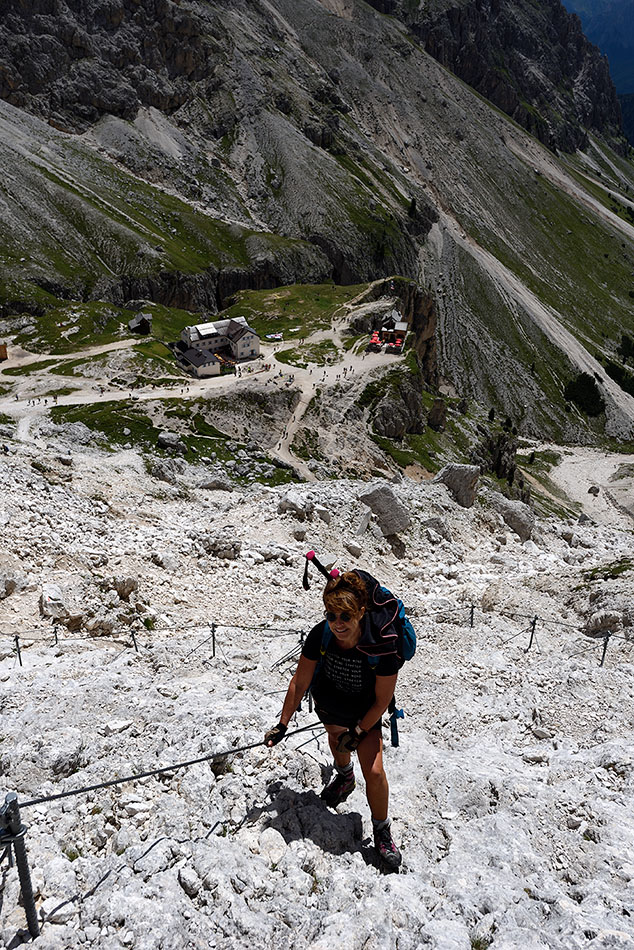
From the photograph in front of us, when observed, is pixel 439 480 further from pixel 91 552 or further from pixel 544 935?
pixel 544 935

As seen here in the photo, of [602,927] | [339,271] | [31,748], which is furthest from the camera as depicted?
[339,271]

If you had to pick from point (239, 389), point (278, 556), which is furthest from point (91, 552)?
point (239, 389)

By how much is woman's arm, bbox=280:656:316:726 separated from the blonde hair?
1265 mm

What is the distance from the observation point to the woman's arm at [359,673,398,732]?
22.7ft

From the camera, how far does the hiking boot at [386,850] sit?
23.2 feet

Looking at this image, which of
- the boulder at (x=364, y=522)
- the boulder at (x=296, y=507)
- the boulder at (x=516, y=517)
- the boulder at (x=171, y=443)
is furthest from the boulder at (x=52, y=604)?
the boulder at (x=171, y=443)

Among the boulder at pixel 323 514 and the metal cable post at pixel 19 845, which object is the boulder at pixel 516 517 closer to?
the boulder at pixel 323 514

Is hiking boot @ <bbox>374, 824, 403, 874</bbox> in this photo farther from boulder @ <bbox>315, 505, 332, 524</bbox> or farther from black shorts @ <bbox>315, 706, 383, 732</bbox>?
boulder @ <bbox>315, 505, 332, 524</bbox>

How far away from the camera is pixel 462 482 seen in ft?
99.5

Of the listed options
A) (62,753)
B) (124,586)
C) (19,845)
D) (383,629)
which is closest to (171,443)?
(124,586)

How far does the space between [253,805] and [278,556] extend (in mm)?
10709

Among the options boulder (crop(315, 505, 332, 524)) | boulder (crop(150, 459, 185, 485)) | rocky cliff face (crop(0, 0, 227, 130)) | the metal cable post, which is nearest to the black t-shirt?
the metal cable post

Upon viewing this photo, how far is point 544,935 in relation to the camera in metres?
6.13

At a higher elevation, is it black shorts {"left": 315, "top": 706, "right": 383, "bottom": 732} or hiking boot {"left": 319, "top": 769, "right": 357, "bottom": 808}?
black shorts {"left": 315, "top": 706, "right": 383, "bottom": 732}
